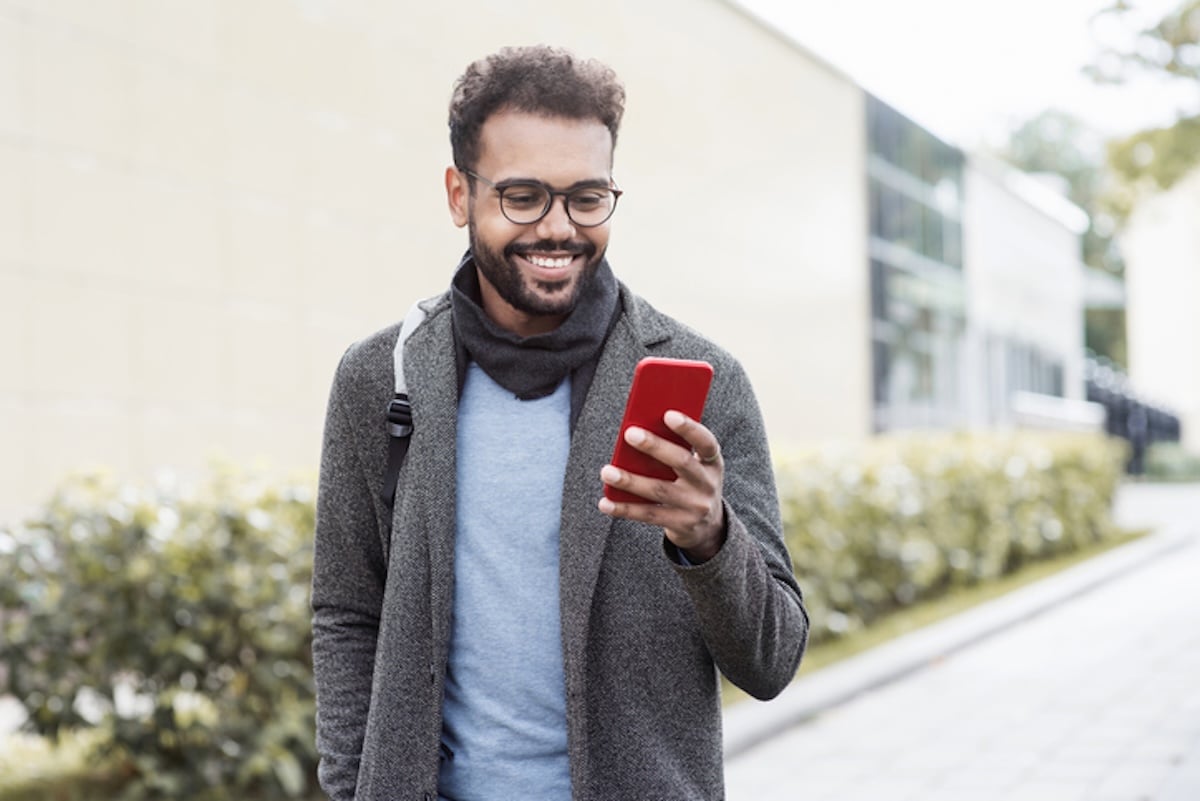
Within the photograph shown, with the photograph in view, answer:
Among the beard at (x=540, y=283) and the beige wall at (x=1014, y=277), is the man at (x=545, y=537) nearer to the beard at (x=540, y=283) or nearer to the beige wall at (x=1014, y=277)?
the beard at (x=540, y=283)

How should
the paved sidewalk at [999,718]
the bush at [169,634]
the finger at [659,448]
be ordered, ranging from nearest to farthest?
the finger at [659,448], the bush at [169,634], the paved sidewalk at [999,718]

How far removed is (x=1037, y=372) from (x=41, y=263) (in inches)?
1213

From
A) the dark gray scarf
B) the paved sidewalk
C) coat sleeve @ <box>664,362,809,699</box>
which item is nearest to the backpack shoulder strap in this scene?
the dark gray scarf

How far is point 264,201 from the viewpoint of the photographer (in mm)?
11711

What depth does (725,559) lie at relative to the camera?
1.99 metres

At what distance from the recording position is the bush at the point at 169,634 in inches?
231

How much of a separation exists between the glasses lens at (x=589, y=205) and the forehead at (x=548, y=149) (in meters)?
0.02

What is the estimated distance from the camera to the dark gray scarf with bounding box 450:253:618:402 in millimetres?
2301

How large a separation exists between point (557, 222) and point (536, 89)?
0.66 feet

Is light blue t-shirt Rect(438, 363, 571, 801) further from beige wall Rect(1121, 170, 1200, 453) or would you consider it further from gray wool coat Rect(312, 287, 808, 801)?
beige wall Rect(1121, 170, 1200, 453)

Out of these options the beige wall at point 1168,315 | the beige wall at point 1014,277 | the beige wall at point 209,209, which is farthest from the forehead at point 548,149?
the beige wall at point 1168,315

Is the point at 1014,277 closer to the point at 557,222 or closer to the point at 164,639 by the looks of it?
the point at 164,639

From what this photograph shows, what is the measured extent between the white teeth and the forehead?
111 millimetres

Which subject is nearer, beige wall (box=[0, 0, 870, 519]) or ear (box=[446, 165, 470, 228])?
ear (box=[446, 165, 470, 228])
